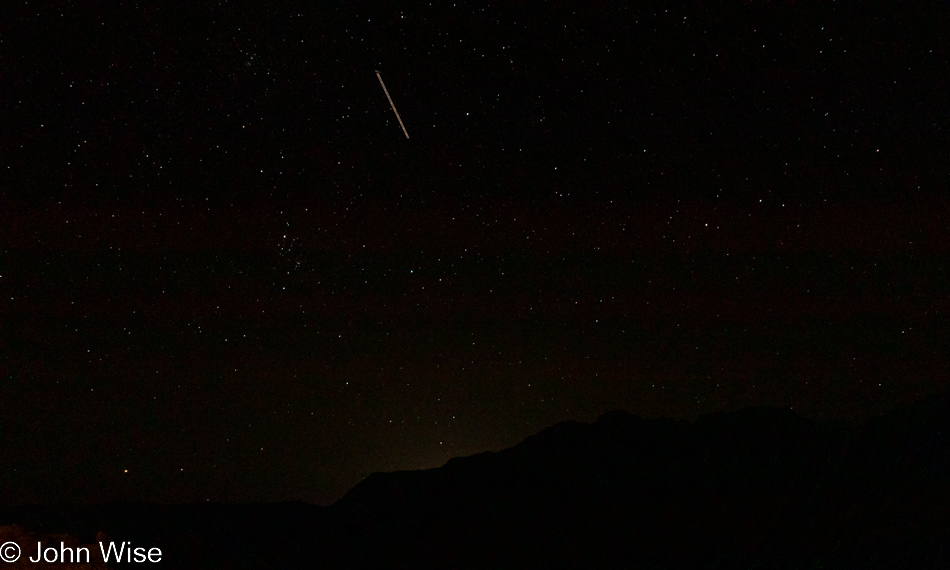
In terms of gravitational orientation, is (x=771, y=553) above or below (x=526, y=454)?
below

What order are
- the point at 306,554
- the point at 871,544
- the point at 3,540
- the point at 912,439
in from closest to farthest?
the point at 3,540 < the point at 871,544 < the point at 306,554 < the point at 912,439

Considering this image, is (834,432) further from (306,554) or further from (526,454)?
(306,554)

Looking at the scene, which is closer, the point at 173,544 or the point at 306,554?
the point at 173,544

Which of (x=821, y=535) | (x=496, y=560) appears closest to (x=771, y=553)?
(x=821, y=535)

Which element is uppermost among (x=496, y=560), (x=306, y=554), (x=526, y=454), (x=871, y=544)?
(x=526, y=454)

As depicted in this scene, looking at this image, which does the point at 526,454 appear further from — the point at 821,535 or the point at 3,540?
the point at 3,540

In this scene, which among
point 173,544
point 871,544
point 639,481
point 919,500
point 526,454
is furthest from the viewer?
point 526,454
